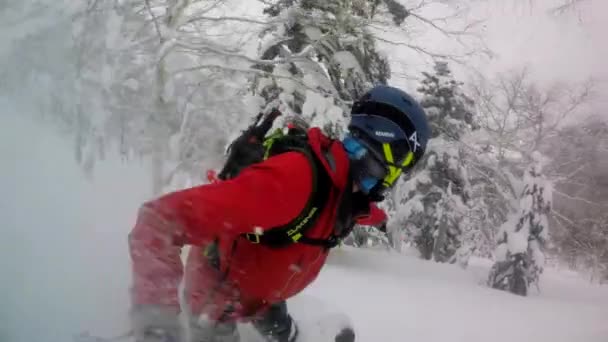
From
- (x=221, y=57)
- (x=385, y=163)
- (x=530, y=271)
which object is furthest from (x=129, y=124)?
(x=530, y=271)

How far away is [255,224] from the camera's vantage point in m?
0.69

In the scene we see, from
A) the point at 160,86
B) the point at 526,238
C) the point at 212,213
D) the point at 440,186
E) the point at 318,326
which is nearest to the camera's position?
the point at 212,213

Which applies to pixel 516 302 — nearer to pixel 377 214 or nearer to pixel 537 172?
pixel 537 172

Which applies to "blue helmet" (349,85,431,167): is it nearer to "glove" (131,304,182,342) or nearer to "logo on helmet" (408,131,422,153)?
"logo on helmet" (408,131,422,153)

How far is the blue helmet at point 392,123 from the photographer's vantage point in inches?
34.0

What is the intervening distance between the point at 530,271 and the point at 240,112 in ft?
18.4

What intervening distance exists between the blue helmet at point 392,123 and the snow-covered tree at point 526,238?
6.71 metres

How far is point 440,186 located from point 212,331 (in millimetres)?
8456

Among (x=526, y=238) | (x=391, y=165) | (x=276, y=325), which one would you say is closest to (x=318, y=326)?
(x=276, y=325)

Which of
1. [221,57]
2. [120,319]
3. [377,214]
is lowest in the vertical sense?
[120,319]

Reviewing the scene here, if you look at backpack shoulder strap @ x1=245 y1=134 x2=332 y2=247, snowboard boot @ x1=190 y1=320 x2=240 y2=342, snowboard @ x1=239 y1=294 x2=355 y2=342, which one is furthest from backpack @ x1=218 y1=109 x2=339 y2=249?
snowboard @ x1=239 y1=294 x2=355 y2=342

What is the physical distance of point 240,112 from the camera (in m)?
3.60

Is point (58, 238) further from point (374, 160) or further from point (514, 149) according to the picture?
point (514, 149)

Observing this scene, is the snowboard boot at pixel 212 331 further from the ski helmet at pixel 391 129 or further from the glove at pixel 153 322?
the ski helmet at pixel 391 129
